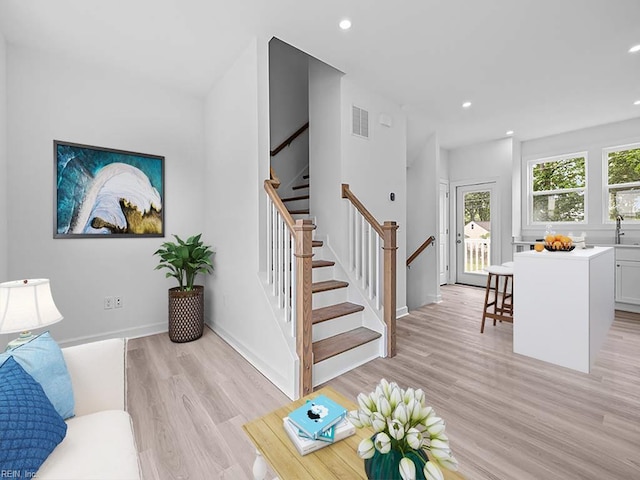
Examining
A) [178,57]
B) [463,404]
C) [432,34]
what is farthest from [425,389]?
[178,57]

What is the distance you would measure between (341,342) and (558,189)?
494 cm

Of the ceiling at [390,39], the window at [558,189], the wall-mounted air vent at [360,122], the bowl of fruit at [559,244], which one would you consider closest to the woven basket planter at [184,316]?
the ceiling at [390,39]

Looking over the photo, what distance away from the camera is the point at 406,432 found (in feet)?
2.58

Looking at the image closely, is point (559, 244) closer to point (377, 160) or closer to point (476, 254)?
point (377, 160)

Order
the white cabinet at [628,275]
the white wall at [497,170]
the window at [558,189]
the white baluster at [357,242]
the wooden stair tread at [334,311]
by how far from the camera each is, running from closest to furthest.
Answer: the wooden stair tread at [334,311], the white baluster at [357,242], the white cabinet at [628,275], the window at [558,189], the white wall at [497,170]

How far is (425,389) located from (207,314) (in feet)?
8.52

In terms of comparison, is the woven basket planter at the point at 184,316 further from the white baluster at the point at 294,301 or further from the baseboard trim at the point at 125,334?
the white baluster at the point at 294,301

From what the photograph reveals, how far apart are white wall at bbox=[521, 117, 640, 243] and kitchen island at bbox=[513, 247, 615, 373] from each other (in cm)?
232

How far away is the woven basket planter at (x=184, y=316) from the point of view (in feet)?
10.0

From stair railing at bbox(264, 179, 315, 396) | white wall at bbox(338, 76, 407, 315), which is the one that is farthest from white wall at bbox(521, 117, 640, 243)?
stair railing at bbox(264, 179, 315, 396)

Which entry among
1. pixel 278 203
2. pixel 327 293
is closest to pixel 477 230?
pixel 327 293

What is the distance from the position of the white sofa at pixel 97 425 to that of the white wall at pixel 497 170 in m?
5.95

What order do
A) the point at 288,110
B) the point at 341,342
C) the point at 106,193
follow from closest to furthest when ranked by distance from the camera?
the point at 341,342, the point at 106,193, the point at 288,110

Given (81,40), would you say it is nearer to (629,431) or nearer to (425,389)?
(425,389)
